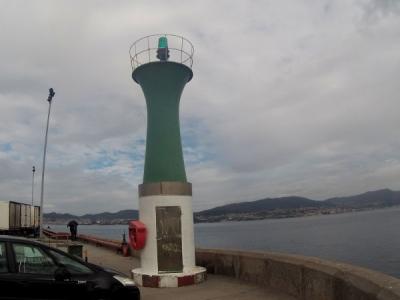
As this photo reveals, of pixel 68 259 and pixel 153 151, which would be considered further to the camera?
pixel 153 151

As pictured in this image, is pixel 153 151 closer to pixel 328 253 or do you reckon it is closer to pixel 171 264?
pixel 171 264

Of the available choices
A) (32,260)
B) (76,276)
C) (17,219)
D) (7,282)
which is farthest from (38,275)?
(17,219)

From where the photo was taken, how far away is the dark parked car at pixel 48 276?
5.86m

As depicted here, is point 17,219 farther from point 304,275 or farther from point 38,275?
point 304,275

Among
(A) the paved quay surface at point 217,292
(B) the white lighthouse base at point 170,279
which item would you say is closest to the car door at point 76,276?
(A) the paved quay surface at point 217,292

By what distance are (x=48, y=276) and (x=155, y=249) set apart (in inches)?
161

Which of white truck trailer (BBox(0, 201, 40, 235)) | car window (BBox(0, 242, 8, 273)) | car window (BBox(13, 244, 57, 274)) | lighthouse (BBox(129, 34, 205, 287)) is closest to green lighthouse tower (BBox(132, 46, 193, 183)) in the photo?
lighthouse (BBox(129, 34, 205, 287))

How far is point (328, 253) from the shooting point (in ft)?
155

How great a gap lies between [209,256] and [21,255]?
6.00 metres

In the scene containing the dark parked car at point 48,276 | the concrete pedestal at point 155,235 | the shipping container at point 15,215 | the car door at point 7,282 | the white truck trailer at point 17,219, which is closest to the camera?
the car door at point 7,282

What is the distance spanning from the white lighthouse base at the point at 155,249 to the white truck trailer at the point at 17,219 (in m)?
24.4

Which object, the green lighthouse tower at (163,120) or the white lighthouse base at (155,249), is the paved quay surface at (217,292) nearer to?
the white lighthouse base at (155,249)

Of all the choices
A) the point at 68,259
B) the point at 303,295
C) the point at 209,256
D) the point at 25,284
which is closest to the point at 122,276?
the point at 68,259

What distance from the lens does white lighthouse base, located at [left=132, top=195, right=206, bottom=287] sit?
975 cm
